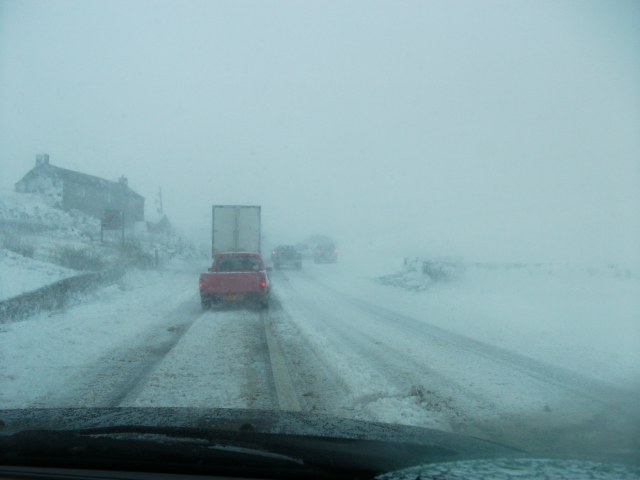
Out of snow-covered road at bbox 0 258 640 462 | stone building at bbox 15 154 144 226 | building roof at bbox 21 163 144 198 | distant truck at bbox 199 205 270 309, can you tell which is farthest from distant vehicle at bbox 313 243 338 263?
building roof at bbox 21 163 144 198

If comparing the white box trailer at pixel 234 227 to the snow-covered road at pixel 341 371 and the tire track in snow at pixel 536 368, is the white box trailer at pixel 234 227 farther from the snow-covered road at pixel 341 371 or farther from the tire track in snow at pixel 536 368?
the tire track in snow at pixel 536 368

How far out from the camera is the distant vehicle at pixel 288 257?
33166 millimetres

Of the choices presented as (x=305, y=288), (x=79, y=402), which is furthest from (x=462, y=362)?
(x=305, y=288)

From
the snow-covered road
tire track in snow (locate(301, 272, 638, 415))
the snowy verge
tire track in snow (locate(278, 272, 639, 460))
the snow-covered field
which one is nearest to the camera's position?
tire track in snow (locate(278, 272, 639, 460))

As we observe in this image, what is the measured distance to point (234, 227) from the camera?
2341 centimetres

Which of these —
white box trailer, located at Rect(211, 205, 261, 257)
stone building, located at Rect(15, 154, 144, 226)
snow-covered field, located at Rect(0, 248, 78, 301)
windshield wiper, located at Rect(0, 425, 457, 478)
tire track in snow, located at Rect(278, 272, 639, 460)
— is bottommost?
tire track in snow, located at Rect(278, 272, 639, 460)

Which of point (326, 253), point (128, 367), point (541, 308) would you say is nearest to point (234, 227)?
point (541, 308)

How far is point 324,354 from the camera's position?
23.5ft

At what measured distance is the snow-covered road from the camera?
4.51m

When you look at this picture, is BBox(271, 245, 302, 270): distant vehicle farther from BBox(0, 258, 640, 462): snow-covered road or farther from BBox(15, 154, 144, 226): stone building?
BBox(15, 154, 144, 226): stone building

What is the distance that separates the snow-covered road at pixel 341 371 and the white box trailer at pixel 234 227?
12009mm

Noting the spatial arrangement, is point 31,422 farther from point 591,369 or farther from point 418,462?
point 591,369

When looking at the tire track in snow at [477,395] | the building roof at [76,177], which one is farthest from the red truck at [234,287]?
the building roof at [76,177]

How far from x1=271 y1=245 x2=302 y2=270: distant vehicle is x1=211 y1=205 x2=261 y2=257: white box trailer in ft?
31.8
